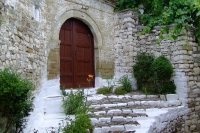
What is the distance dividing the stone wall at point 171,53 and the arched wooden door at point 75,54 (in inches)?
39.5

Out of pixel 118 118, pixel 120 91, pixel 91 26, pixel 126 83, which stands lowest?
pixel 118 118

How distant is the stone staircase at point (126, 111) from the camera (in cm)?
468

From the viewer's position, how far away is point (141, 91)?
288 inches

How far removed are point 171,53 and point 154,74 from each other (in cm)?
83

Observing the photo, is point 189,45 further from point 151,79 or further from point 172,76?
point 151,79

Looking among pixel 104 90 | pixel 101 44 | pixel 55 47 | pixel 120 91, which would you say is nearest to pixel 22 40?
pixel 55 47

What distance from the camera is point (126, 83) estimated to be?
289 inches

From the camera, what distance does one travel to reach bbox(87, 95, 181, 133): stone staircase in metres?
4.68

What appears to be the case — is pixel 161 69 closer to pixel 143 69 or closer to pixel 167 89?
pixel 167 89

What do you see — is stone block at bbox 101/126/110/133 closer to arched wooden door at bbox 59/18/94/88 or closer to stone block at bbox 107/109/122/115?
stone block at bbox 107/109/122/115

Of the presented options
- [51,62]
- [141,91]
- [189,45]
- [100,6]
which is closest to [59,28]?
[51,62]

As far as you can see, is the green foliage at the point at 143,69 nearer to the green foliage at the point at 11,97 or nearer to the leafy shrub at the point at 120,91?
the leafy shrub at the point at 120,91

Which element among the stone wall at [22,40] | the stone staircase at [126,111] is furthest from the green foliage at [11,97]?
the stone staircase at [126,111]

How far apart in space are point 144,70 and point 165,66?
0.80 metres
